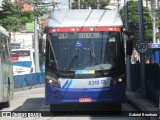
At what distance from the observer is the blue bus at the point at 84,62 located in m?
16.6

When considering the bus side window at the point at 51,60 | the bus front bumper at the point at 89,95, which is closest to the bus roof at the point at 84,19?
the bus side window at the point at 51,60

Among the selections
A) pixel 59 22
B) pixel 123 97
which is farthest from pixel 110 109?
pixel 59 22

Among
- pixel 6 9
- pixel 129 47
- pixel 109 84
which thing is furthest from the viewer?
pixel 6 9

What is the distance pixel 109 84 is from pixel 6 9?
18475mm

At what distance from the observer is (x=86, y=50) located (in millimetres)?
16938

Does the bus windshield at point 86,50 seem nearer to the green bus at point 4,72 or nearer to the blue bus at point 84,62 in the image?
the blue bus at point 84,62

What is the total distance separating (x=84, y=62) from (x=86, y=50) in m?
0.41

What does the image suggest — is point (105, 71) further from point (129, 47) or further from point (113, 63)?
point (129, 47)

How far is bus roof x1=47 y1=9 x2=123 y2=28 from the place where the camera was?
17.2 meters

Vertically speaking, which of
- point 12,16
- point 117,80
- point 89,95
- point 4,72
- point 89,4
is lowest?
point 89,4

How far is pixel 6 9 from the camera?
33.8 metres

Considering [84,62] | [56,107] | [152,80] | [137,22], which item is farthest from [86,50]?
[137,22]

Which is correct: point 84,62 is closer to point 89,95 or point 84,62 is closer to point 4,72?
point 89,95

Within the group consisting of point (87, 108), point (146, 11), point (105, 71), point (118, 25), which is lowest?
point (146, 11)
